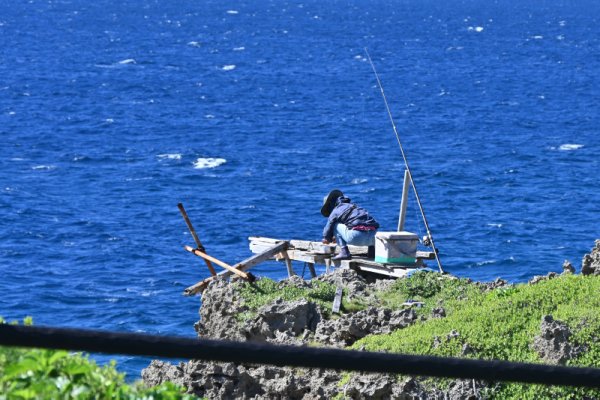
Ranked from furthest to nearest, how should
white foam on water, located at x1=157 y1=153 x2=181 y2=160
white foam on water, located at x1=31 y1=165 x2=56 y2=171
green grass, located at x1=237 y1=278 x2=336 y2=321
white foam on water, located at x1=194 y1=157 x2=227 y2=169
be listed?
white foam on water, located at x1=157 y1=153 x2=181 y2=160 → white foam on water, located at x1=194 y1=157 x2=227 y2=169 → white foam on water, located at x1=31 y1=165 x2=56 y2=171 → green grass, located at x1=237 y1=278 x2=336 y2=321

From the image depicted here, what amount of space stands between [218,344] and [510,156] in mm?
57058

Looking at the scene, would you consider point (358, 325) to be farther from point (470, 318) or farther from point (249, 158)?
point (249, 158)

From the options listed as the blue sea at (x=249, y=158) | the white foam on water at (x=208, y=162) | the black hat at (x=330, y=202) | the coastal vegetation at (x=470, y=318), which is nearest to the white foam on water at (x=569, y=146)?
the blue sea at (x=249, y=158)

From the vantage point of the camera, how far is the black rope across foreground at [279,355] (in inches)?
130

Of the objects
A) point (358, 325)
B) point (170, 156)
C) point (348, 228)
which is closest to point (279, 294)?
point (358, 325)

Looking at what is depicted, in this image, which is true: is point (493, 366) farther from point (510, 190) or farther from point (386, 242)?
point (510, 190)

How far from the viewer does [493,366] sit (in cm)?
335

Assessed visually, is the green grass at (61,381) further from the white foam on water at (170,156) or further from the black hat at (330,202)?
the white foam on water at (170,156)

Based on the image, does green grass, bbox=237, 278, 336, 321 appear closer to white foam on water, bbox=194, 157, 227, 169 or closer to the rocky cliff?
the rocky cliff

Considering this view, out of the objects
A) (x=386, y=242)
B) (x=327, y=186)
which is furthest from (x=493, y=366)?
(x=327, y=186)

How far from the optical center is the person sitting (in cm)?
2156

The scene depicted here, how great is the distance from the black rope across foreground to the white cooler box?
1727 cm

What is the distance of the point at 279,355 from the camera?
334cm

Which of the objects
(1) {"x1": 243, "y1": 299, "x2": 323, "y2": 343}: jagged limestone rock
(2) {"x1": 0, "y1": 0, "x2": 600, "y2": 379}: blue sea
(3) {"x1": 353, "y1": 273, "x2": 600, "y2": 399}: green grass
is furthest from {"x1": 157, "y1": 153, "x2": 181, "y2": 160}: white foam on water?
(3) {"x1": 353, "y1": 273, "x2": 600, "y2": 399}: green grass
